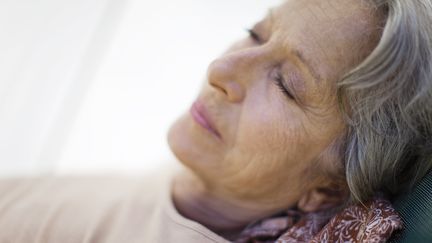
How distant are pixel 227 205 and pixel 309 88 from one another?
409mm

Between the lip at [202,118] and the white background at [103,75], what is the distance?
0.98 m

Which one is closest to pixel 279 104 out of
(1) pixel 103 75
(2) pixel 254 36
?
(2) pixel 254 36

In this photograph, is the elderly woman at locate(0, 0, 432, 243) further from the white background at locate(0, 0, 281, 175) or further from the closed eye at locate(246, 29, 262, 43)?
the white background at locate(0, 0, 281, 175)

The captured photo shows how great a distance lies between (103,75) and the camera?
2449mm

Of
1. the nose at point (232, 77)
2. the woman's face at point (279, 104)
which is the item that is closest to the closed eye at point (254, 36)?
the woman's face at point (279, 104)

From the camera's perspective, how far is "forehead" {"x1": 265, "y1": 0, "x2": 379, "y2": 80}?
1.11 meters

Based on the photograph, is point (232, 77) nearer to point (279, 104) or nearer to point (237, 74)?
point (237, 74)

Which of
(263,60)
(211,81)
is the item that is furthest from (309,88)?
(211,81)

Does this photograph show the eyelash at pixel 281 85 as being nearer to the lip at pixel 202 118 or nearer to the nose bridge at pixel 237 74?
the nose bridge at pixel 237 74

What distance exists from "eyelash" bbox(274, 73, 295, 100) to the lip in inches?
7.4

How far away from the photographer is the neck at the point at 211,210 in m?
1.35

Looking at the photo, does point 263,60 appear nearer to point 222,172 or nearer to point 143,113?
point 222,172

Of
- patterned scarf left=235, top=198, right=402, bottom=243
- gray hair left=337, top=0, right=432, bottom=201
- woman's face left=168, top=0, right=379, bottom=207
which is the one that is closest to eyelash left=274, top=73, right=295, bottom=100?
woman's face left=168, top=0, right=379, bottom=207

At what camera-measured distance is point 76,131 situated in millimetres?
2422
